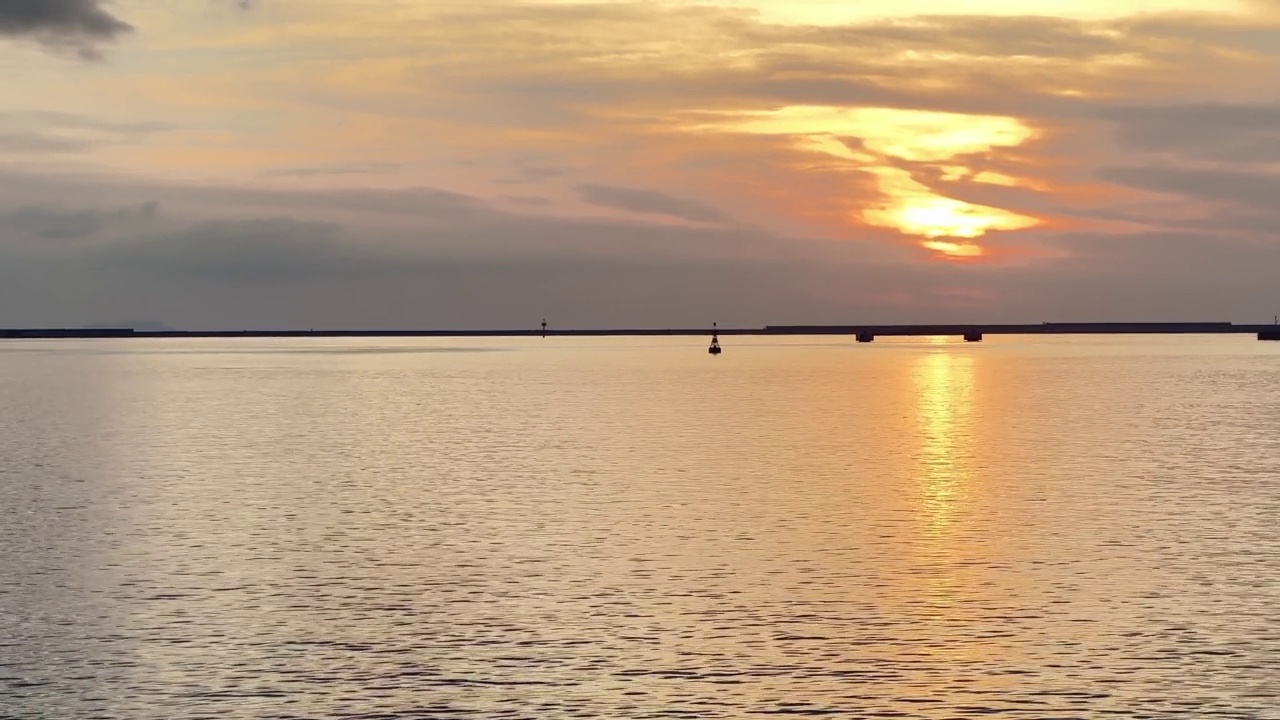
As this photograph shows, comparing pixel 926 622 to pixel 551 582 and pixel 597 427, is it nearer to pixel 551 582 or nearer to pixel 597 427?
pixel 551 582

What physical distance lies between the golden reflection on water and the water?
0.37 metres

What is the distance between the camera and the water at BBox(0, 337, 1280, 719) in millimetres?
27750

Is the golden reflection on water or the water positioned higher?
the water

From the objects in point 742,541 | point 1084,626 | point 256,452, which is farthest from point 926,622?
point 256,452

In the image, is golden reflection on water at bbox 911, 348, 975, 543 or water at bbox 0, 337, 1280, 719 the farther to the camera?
golden reflection on water at bbox 911, 348, 975, 543

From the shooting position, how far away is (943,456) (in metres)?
79.9

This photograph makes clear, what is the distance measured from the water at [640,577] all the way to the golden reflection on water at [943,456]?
14.7 inches

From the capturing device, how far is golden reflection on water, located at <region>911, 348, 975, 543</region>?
2138 inches

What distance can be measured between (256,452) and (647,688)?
2261 inches

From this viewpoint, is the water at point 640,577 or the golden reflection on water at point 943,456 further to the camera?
the golden reflection on water at point 943,456

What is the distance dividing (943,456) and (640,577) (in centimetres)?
4279

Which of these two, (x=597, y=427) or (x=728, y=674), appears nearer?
(x=728, y=674)

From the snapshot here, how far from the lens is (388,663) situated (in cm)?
2989

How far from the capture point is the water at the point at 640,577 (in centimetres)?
2775
